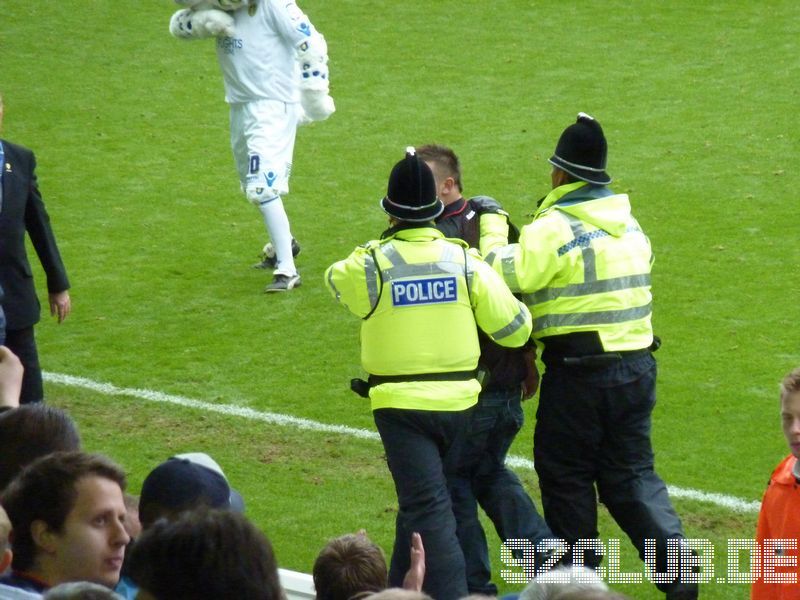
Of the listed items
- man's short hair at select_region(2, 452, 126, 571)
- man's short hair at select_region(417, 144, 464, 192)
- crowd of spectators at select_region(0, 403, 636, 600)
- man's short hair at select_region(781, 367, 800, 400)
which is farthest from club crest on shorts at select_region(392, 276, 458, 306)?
man's short hair at select_region(2, 452, 126, 571)

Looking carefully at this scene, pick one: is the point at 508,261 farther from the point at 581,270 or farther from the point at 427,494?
the point at 427,494

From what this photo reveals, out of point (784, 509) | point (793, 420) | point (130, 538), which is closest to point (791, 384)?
point (793, 420)

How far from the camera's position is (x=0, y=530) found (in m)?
3.30

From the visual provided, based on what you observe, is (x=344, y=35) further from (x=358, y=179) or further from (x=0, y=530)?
(x=0, y=530)

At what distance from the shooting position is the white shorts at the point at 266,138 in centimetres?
984

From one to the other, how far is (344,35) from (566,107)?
4071 millimetres

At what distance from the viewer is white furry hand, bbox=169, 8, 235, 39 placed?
389 inches

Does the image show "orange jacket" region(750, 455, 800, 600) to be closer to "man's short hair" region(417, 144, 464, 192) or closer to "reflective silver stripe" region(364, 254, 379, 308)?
"reflective silver stripe" region(364, 254, 379, 308)

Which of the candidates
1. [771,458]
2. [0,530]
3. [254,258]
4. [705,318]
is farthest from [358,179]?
[0,530]

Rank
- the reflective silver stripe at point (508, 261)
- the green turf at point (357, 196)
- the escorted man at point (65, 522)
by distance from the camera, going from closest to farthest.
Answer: the escorted man at point (65, 522), the reflective silver stripe at point (508, 261), the green turf at point (357, 196)

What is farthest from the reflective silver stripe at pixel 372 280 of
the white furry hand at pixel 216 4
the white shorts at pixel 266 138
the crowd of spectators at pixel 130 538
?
the white furry hand at pixel 216 4

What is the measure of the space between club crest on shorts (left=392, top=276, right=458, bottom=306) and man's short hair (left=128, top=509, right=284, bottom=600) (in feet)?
7.96

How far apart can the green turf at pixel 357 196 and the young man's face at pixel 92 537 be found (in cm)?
246

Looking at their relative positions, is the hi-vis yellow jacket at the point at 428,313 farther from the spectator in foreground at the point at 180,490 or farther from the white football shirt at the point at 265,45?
the white football shirt at the point at 265,45
